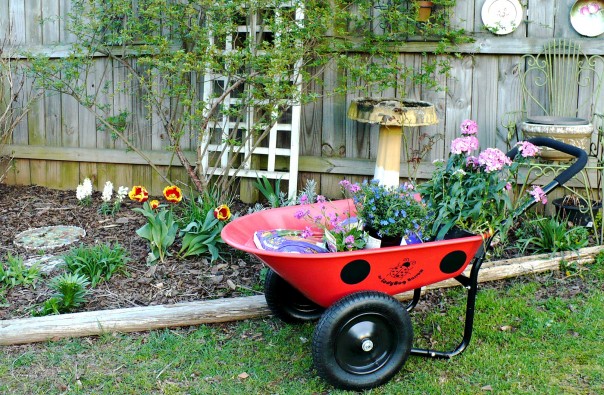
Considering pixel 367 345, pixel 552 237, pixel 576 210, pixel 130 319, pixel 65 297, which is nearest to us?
pixel 367 345

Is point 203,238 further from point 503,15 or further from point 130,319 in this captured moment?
point 503,15

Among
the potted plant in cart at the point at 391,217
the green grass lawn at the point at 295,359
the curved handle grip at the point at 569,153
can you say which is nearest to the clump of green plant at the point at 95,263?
the green grass lawn at the point at 295,359

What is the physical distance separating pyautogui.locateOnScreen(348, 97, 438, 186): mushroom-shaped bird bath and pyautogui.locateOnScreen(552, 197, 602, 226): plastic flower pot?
3.53 ft

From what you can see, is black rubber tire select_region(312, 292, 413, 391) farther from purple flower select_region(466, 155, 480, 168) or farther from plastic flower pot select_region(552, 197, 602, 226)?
plastic flower pot select_region(552, 197, 602, 226)

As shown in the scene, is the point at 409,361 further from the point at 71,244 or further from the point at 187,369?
the point at 71,244

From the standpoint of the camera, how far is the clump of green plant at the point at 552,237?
14.8 ft

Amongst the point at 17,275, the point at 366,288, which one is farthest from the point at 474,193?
the point at 17,275

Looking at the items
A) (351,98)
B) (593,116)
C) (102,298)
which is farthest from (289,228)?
(593,116)

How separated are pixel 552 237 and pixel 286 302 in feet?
6.18

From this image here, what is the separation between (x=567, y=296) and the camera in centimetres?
412

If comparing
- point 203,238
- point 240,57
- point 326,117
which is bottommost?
point 203,238

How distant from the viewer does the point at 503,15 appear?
4.99m

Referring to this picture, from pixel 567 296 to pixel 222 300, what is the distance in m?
1.98

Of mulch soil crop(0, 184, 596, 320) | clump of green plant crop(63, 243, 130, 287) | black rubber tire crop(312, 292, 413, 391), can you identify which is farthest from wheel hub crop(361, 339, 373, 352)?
clump of green plant crop(63, 243, 130, 287)
